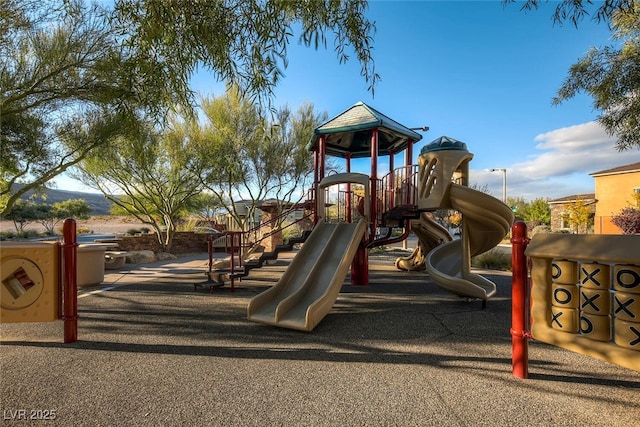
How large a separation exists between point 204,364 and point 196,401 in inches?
34.8

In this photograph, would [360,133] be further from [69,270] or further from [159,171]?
[159,171]

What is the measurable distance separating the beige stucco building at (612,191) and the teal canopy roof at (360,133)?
81.9ft

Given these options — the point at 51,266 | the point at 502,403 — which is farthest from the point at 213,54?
the point at 502,403

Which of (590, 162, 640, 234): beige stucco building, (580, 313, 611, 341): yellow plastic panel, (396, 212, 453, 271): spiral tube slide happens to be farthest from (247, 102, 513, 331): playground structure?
(590, 162, 640, 234): beige stucco building

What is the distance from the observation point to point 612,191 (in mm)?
27703

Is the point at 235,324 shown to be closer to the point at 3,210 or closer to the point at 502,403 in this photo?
the point at 502,403

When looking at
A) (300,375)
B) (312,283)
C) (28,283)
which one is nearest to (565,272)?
(300,375)

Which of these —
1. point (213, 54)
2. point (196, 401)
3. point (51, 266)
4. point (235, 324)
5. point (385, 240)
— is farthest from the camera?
point (385, 240)

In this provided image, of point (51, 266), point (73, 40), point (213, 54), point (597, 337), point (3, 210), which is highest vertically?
point (73, 40)

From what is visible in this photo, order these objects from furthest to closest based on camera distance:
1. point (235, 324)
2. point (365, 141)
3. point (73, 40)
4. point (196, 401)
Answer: point (365, 141), point (73, 40), point (235, 324), point (196, 401)

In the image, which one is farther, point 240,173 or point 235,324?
→ point 240,173

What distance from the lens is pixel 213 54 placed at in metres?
3.75

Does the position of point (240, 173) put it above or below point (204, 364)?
above

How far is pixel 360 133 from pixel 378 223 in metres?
3.32
